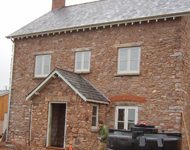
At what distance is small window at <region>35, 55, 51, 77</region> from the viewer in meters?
16.8

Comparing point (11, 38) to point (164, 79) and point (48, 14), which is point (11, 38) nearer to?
point (48, 14)

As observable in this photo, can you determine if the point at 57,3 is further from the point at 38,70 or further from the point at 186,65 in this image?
the point at 186,65

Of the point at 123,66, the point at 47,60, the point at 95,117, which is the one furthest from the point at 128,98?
the point at 47,60

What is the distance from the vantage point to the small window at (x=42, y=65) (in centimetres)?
1683

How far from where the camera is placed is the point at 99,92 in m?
14.7

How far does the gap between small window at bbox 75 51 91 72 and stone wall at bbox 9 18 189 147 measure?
29cm

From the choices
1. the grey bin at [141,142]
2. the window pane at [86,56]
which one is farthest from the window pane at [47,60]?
the grey bin at [141,142]

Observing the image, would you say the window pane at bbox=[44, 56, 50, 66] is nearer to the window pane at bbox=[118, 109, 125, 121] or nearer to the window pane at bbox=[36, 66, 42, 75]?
the window pane at bbox=[36, 66, 42, 75]

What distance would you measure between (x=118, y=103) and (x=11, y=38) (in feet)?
29.0

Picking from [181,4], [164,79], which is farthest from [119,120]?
[181,4]

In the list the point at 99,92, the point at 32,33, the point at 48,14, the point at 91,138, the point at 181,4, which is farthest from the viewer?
the point at 48,14

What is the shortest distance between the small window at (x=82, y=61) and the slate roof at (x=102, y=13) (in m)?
1.62

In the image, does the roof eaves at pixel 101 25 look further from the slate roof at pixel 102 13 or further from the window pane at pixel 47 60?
the window pane at pixel 47 60

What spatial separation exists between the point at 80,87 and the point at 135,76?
2882mm
